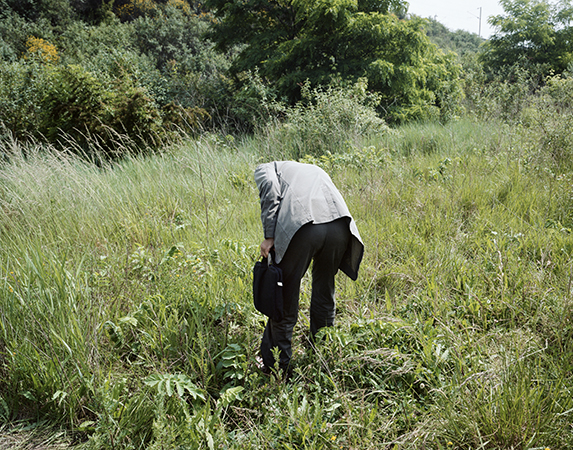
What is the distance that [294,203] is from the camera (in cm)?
214

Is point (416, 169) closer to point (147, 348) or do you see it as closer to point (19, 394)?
point (147, 348)

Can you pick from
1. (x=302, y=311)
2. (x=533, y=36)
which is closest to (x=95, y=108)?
(x=302, y=311)

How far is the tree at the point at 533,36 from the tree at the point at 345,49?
14.1 metres

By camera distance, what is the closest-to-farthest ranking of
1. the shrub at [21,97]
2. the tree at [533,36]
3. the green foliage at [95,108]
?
the green foliage at [95,108], the shrub at [21,97], the tree at [533,36]

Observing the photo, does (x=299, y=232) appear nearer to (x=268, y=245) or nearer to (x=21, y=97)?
(x=268, y=245)

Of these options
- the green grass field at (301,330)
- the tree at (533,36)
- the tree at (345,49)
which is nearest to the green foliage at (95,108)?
the green grass field at (301,330)

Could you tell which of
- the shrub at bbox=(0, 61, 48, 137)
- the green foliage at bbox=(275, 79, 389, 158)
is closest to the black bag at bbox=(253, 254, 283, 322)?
the green foliage at bbox=(275, 79, 389, 158)

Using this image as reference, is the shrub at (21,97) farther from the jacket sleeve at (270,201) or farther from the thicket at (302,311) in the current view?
the jacket sleeve at (270,201)

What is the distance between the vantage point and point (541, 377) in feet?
6.39

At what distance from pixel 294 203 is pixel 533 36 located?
28.2 metres

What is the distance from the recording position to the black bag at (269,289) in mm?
2143

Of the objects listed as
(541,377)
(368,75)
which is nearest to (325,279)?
(541,377)

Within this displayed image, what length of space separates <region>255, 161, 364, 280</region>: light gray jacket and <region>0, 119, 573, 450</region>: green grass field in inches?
29.1

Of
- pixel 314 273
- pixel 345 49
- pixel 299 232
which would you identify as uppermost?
pixel 345 49
